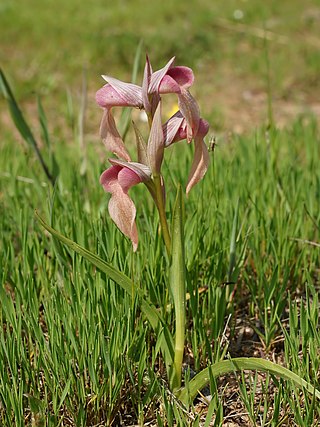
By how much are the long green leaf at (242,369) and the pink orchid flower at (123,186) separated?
0.96 feet

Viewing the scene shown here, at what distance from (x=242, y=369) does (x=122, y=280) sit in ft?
0.89

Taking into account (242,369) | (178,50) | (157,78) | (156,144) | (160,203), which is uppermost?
(178,50)

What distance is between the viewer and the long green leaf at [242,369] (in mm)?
1182

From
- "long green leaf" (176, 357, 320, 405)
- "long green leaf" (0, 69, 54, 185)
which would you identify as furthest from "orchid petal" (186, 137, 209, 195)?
"long green leaf" (0, 69, 54, 185)

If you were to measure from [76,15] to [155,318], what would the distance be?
448 cm

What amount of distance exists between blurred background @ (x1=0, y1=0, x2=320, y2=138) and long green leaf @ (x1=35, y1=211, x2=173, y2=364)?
2470 mm

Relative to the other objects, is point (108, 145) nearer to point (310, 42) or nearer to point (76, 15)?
point (310, 42)

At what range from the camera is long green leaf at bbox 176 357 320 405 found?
1182mm

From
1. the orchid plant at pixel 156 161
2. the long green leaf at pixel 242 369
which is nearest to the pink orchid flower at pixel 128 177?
the orchid plant at pixel 156 161

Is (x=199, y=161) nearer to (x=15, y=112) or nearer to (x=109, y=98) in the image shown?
(x=109, y=98)

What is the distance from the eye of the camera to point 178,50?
4.74 metres

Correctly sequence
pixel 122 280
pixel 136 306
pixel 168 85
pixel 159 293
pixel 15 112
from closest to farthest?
pixel 168 85
pixel 122 280
pixel 136 306
pixel 159 293
pixel 15 112

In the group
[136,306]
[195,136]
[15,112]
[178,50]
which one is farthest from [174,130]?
[178,50]

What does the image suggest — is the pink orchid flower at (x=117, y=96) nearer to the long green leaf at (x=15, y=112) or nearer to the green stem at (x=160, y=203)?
the green stem at (x=160, y=203)
